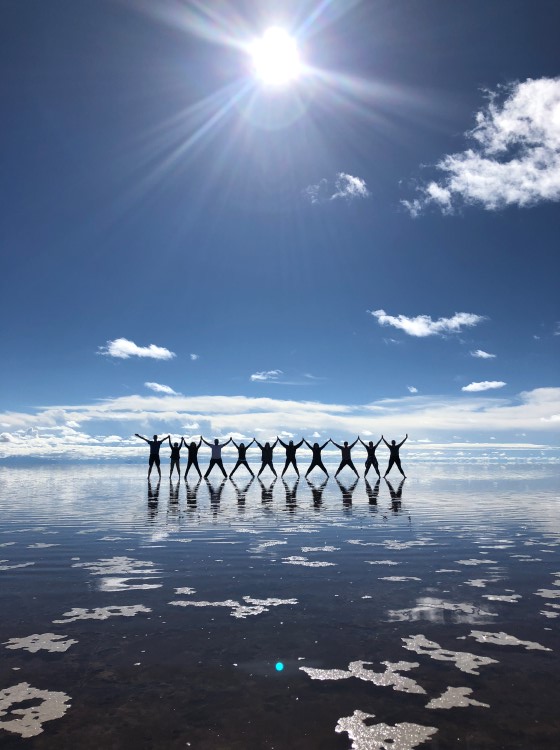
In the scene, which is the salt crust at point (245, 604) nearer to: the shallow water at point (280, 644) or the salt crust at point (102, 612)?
the shallow water at point (280, 644)

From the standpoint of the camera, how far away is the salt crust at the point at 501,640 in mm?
6242

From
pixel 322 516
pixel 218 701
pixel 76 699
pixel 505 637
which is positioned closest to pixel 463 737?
pixel 218 701

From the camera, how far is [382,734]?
434cm

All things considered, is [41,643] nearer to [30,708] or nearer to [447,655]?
[30,708]

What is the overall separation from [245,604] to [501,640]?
3951 mm

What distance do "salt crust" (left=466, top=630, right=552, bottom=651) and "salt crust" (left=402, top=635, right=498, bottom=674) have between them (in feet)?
1.95

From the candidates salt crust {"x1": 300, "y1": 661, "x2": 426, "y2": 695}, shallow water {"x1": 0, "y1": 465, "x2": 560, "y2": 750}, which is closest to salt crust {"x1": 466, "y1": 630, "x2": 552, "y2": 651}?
shallow water {"x1": 0, "y1": 465, "x2": 560, "y2": 750}

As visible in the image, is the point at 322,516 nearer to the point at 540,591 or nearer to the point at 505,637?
the point at 540,591

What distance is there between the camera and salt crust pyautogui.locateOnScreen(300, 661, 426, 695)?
5.21m

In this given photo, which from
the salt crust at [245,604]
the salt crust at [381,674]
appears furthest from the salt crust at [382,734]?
the salt crust at [245,604]

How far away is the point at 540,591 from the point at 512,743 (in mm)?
5494

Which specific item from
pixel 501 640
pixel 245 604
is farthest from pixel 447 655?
pixel 245 604

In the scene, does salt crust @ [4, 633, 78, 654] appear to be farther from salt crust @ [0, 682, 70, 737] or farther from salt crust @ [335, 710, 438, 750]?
salt crust @ [335, 710, 438, 750]

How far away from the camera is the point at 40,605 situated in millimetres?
8195
